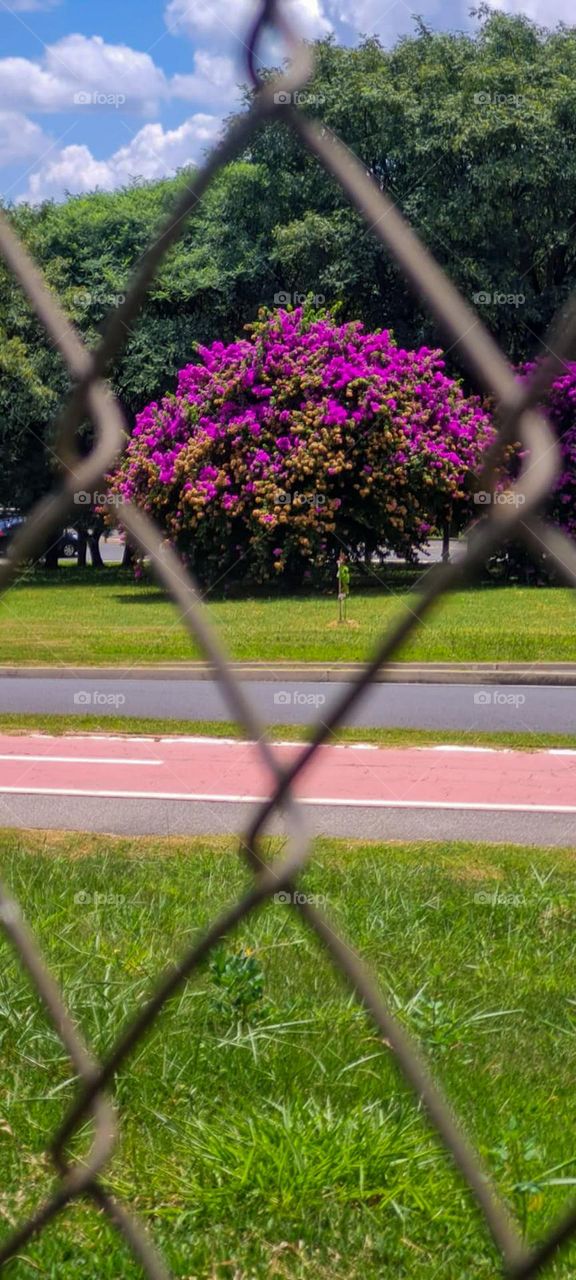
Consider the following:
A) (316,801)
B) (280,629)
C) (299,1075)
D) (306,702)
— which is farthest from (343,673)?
(299,1075)

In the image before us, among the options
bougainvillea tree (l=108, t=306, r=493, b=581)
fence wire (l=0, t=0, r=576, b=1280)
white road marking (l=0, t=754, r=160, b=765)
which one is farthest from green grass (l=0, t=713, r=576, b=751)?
bougainvillea tree (l=108, t=306, r=493, b=581)

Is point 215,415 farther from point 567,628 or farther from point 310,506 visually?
point 567,628

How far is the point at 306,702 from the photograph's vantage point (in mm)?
9336

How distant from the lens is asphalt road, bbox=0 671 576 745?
840 cm

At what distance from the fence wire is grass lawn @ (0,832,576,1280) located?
1180 millimetres

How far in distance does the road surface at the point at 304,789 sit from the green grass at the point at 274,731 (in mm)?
169

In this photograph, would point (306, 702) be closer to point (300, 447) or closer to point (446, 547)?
point (300, 447)

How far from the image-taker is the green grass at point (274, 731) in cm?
756

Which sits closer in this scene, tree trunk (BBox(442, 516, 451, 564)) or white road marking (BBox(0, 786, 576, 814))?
tree trunk (BBox(442, 516, 451, 564))

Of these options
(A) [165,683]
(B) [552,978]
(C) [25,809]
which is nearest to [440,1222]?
(B) [552,978]

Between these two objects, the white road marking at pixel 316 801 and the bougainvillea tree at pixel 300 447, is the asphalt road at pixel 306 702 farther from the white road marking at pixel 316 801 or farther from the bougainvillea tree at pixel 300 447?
the bougainvillea tree at pixel 300 447

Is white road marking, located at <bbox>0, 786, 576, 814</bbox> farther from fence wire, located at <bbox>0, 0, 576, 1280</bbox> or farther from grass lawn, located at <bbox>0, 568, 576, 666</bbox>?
fence wire, located at <bbox>0, 0, 576, 1280</bbox>

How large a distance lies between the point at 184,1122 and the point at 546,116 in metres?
18.7

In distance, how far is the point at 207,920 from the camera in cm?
316
